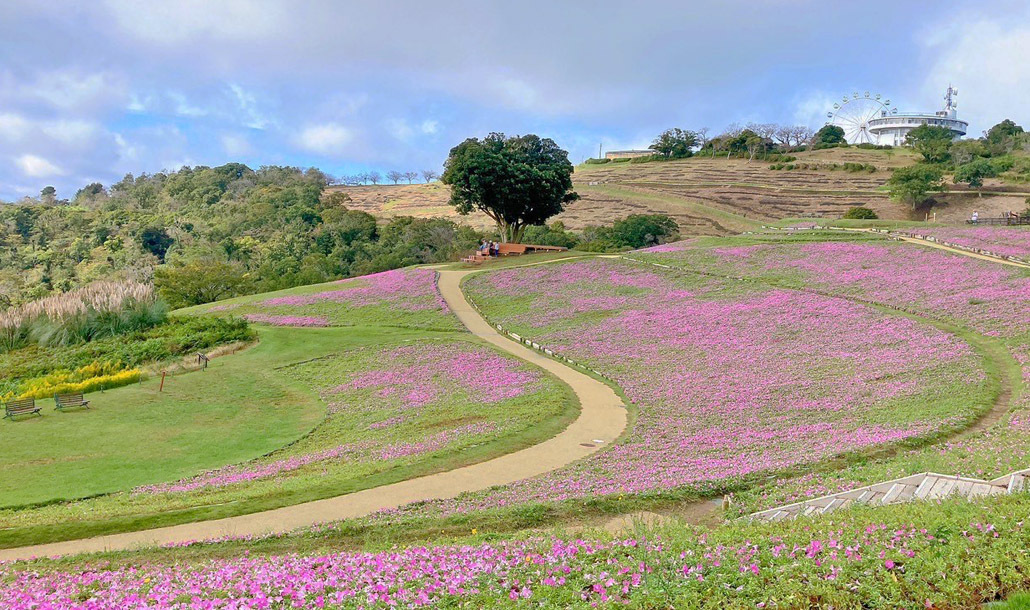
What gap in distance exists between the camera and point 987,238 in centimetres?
4828

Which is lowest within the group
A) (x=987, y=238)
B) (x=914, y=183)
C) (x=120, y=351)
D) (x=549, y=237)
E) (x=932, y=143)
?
(x=120, y=351)

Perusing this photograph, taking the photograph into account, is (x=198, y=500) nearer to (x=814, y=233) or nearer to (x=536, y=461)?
(x=536, y=461)

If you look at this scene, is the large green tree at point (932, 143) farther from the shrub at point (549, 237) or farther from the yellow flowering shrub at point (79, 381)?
the yellow flowering shrub at point (79, 381)

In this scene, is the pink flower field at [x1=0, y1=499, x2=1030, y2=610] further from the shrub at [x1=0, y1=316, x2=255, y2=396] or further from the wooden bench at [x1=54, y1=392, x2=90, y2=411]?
the shrub at [x1=0, y1=316, x2=255, y2=396]

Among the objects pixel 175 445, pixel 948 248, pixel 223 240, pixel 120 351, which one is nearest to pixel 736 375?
pixel 175 445

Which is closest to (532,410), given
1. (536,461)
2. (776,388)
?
(536,461)

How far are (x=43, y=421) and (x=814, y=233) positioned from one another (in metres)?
55.5

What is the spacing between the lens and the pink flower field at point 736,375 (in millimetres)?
17156

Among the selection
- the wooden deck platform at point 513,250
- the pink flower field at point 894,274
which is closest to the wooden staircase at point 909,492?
the pink flower field at point 894,274

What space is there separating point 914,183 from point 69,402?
9101cm

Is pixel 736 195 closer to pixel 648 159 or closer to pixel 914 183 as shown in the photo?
pixel 914 183

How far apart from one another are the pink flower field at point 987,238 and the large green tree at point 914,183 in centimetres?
3532

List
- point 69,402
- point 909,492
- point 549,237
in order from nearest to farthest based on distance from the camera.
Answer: point 909,492 < point 69,402 < point 549,237

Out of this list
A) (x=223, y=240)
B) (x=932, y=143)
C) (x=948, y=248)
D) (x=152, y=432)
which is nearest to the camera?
(x=152, y=432)
